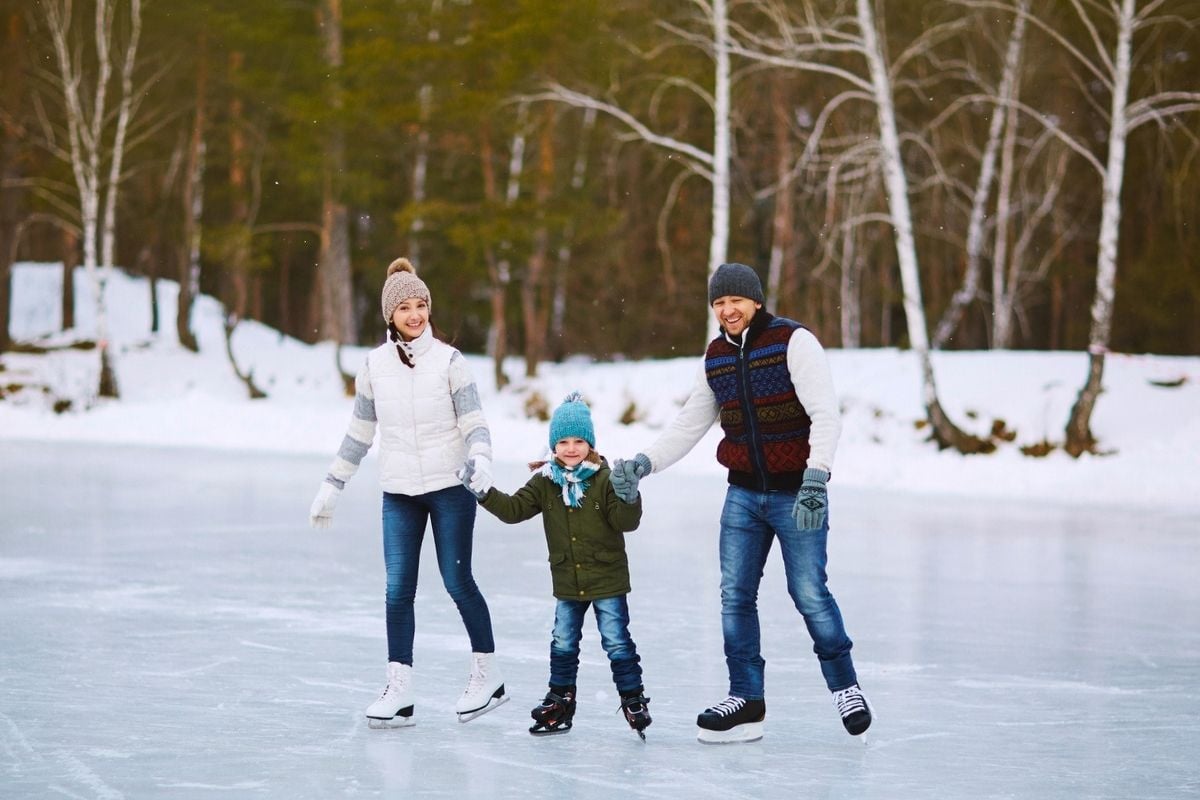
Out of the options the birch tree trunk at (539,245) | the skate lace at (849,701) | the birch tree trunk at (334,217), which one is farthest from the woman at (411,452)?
the birch tree trunk at (334,217)

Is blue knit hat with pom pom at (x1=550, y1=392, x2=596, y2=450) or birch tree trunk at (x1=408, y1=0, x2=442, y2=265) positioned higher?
birch tree trunk at (x1=408, y1=0, x2=442, y2=265)

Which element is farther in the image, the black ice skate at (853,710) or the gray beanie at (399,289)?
the gray beanie at (399,289)

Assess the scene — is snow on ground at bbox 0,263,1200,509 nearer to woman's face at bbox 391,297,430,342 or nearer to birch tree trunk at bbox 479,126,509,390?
birch tree trunk at bbox 479,126,509,390

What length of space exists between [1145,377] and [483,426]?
15.2 meters

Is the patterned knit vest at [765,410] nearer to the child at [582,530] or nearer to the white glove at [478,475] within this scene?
the child at [582,530]

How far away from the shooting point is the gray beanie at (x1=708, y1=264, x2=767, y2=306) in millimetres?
5242

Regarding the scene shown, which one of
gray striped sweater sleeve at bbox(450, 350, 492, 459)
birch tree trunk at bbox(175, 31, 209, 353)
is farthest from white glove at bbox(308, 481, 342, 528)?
birch tree trunk at bbox(175, 31, 209, 353)

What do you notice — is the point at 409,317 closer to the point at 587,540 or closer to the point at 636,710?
the point at 587,540

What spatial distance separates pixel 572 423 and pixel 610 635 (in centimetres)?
75

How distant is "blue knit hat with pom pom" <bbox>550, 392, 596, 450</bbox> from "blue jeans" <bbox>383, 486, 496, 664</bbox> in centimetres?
48

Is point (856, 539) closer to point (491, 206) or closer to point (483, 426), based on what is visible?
point (483, 426)

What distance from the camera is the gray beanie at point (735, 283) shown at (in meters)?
5.24

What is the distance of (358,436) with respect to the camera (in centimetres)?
572

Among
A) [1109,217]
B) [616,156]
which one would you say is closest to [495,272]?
[616,156]
